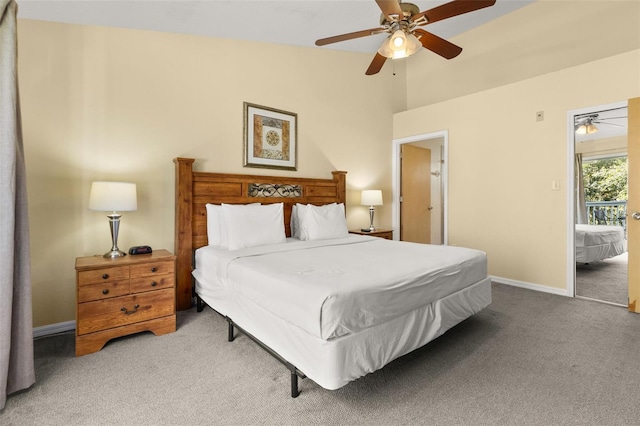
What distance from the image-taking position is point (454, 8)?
2.05 metres

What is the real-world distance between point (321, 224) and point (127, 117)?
7.31 feet

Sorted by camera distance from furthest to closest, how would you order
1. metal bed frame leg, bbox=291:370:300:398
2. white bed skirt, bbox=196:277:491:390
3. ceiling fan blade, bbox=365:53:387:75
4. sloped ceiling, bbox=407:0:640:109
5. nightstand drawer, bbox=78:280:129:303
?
sloped ceiling, bbox=407:0:640:109
ceiling fan blade, bbox=365:53:387:75
nightstand drawer, bbox=78:280:129:303
metal bed frame leg, bbox=291:370:300:398
white bed skirt, bbox=196:277:491:390

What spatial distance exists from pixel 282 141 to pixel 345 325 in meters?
2.90

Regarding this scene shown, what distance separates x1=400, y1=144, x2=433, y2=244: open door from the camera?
5344 millimetres

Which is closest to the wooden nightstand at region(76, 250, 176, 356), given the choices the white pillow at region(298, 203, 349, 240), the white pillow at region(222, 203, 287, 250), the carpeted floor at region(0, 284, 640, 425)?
the carpeted floor at region(0, 284, 640, 425)

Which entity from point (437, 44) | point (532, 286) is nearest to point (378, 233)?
point (532, 286)

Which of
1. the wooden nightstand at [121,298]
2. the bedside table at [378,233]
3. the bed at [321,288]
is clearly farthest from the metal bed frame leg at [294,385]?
the bedside table at [378,233]

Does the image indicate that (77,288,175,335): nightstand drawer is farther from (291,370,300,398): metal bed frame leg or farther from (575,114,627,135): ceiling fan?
(575,114,627,135): ceiling fan

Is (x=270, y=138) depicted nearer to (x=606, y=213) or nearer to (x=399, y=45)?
(x=399, y=45)

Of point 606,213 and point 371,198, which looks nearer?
point 606,213

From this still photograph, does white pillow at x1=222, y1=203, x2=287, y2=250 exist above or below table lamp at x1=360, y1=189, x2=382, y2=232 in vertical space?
below

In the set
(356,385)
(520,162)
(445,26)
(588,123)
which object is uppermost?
(445,26)

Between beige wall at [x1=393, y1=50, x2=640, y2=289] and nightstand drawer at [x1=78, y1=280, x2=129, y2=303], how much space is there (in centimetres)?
416

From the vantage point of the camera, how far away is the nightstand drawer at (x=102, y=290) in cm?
221
